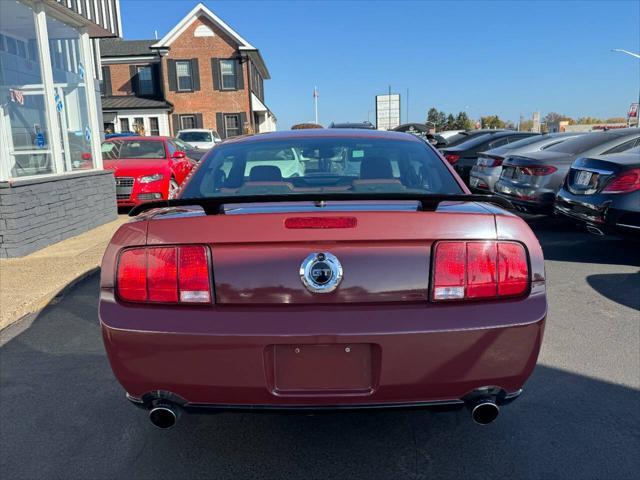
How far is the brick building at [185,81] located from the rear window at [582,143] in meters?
24.8

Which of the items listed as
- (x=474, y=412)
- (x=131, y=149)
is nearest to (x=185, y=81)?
(x=131, y=149)

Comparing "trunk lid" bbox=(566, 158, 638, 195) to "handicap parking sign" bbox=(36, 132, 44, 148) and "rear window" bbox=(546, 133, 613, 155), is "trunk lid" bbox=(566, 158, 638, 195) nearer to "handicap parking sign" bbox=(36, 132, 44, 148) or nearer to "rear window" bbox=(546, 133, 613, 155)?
"rear window" bbox=(546, 133, 613, 155)

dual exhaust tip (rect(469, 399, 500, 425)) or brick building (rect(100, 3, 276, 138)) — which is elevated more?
brick building (rect(100, 3, 276, 138))

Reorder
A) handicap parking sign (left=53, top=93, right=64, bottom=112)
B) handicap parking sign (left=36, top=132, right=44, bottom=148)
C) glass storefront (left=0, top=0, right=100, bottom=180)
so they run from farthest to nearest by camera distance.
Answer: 1. handicap parking sign (left=53, top=93, right=64, bottom=112)
2. handicap parking sign (left=36, top=132, right=44, bottom=148)
3. glass storefront (left=0, top=0, right=100, bottom=180)

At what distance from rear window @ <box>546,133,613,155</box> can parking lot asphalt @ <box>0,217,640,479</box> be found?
4.84 metres

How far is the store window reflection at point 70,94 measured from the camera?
27.6ft

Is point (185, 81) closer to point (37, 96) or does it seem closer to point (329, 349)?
point (37, 96)

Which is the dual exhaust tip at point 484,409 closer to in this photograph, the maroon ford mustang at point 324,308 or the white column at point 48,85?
the maroon ford mustang at point 324,308

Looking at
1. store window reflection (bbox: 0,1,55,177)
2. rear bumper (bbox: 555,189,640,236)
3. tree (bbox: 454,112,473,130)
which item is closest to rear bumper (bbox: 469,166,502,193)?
rear bumper (bbox: 555,189,640,236)

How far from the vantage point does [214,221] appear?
206 centimetres

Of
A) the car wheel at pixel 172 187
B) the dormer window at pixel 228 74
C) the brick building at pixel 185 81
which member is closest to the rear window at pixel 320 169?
the car wheel at pixel 172 187

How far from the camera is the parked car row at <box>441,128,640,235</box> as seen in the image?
5.67m

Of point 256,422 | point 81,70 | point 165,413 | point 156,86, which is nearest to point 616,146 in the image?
point 256,422

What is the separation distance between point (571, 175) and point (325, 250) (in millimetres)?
5529
